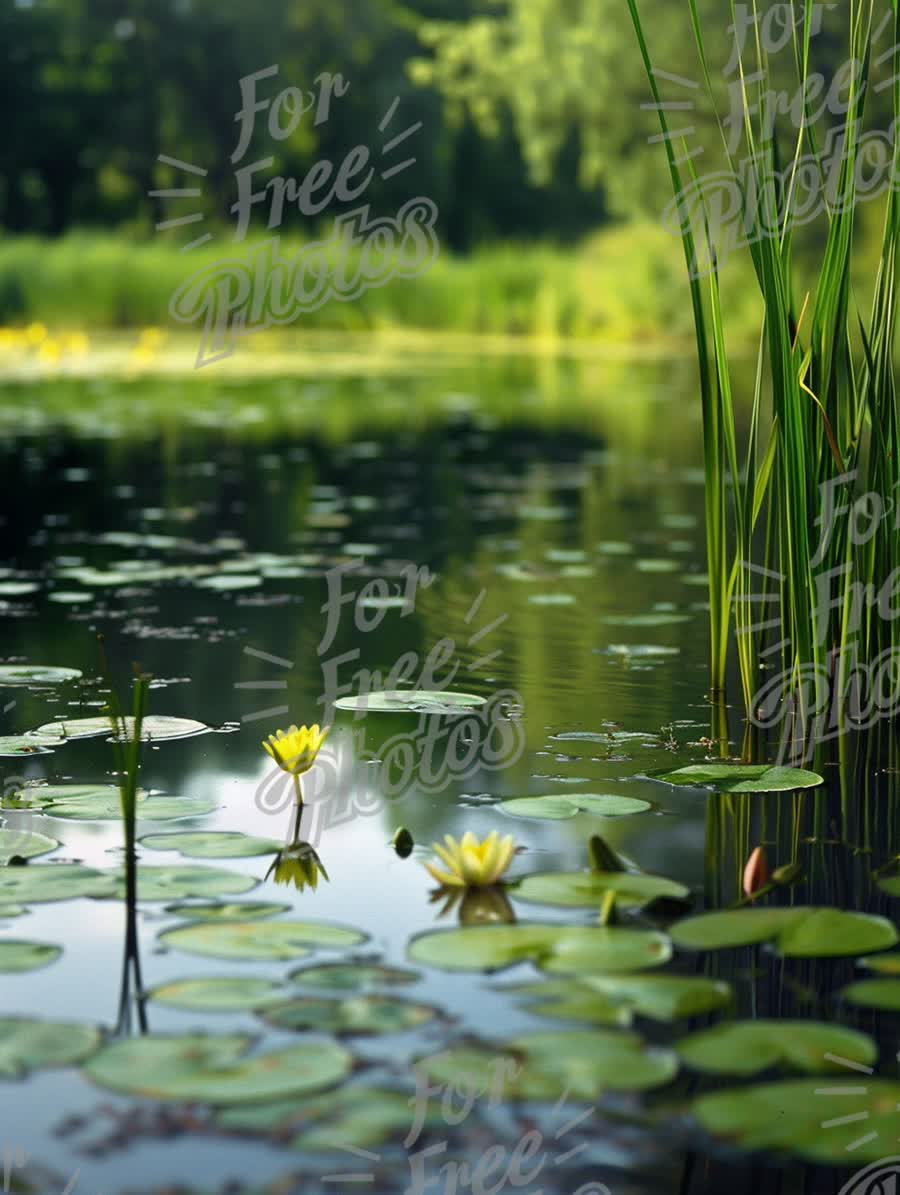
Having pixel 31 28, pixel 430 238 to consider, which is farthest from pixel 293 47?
pixel 430 238

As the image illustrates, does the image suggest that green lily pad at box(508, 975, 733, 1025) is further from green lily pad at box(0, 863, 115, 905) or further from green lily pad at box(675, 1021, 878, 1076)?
green lily pad at box(0, 863, 115, 905)

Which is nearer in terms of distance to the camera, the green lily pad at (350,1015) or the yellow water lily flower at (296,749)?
the green lily pad at (350,1015)

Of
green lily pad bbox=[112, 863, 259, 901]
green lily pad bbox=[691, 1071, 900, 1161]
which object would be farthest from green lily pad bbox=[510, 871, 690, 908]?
green lily pad bbox=[691, 1071, 900, 1161]

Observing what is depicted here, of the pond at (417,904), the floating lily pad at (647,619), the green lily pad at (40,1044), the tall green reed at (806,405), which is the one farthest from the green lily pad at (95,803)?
the floating lily pad at (647,619)

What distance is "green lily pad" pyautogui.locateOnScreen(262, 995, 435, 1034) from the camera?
1.61m

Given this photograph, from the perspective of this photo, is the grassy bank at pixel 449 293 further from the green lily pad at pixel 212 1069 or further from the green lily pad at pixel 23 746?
the green lily pad at pixel 212 1069

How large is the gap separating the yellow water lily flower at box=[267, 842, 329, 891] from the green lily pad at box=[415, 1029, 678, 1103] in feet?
1.85

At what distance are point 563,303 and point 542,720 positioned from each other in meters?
15.8

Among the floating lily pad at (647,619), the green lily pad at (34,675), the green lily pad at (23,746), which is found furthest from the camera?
the floating lily pad at (647,619)

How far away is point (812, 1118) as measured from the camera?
1.41 metres

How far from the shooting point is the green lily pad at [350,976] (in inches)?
67.2

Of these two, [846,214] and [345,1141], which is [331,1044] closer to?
[345,1141]

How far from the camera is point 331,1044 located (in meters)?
1.54

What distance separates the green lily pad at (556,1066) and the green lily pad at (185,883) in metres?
0.52
